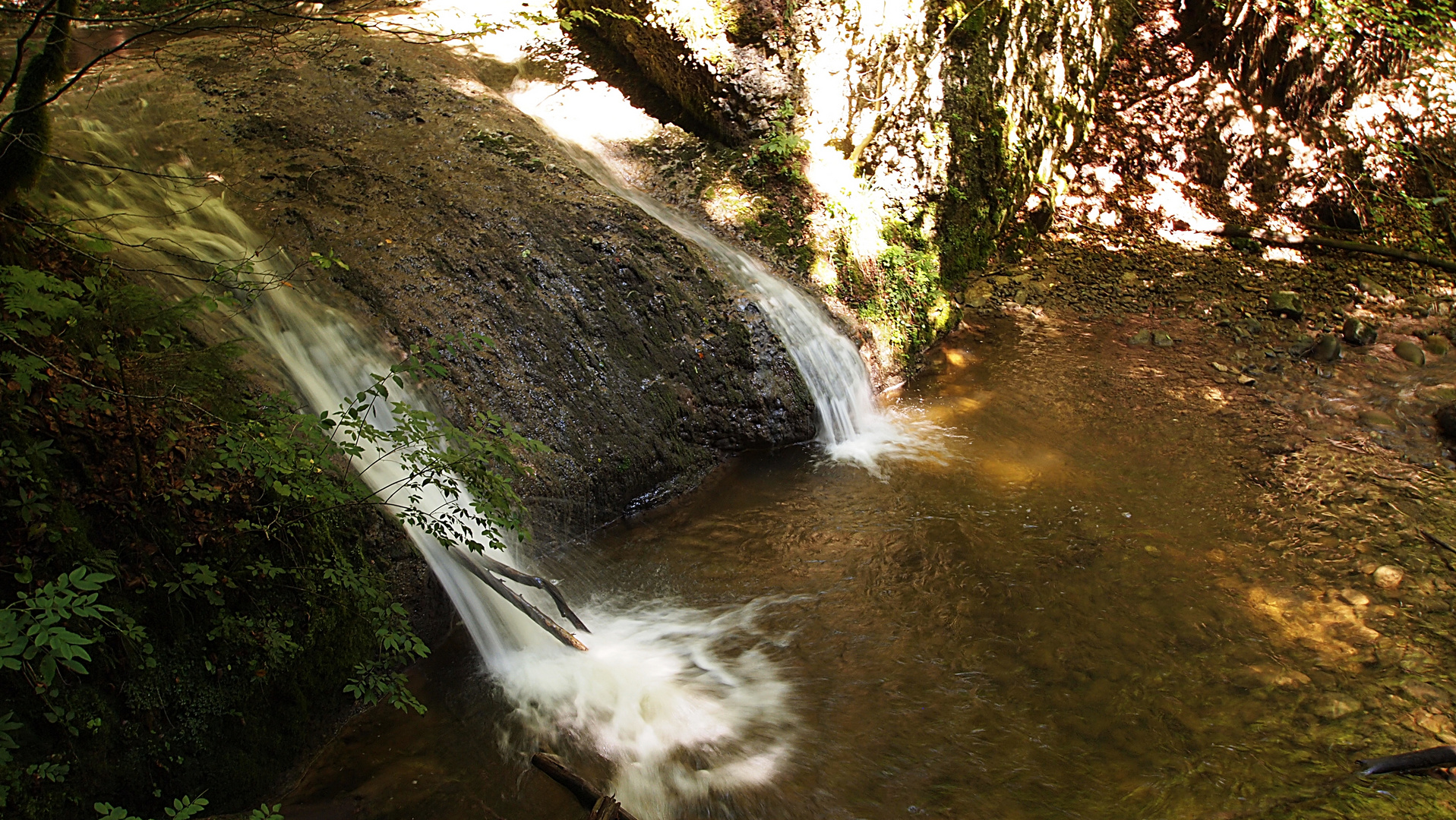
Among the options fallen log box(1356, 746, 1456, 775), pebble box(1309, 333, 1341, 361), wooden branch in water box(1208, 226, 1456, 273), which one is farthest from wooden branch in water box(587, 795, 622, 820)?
wooden branch in water box(1208, 226, 1456, 273)

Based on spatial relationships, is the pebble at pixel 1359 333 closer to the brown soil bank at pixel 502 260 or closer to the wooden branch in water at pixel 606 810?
the brown soil bank at pixel 502 260

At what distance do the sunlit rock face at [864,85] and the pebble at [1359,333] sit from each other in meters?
3.36

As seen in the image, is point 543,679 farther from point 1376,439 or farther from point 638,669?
point 1376,439

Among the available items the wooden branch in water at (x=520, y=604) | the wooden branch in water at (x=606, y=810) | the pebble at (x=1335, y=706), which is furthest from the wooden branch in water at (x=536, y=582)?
the pebble at (x=1335, y=706)

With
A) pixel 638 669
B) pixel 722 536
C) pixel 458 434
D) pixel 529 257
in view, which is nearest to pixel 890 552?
pixel 722 536

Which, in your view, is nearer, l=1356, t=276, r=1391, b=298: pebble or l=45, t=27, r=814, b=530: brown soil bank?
l=45, t=27, r=814, b=530: brown soil bank

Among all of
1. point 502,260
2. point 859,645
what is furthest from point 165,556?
point 859,645

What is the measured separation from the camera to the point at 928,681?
12.5 ft

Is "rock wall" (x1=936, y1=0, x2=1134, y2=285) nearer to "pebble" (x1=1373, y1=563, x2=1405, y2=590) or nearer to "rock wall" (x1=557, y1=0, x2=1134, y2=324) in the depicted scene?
"rock wall" (x1=557, y1=0, x2=1134, y2=324)

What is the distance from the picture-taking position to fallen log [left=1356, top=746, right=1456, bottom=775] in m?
3.21

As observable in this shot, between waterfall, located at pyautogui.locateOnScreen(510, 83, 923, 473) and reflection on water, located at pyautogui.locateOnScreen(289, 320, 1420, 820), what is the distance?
0.99 feet

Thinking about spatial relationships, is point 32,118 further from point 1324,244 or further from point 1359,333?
point 1324,244

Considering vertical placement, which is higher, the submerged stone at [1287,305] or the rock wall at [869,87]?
the rock wall at [869,87]

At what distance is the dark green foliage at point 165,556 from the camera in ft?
8.27
